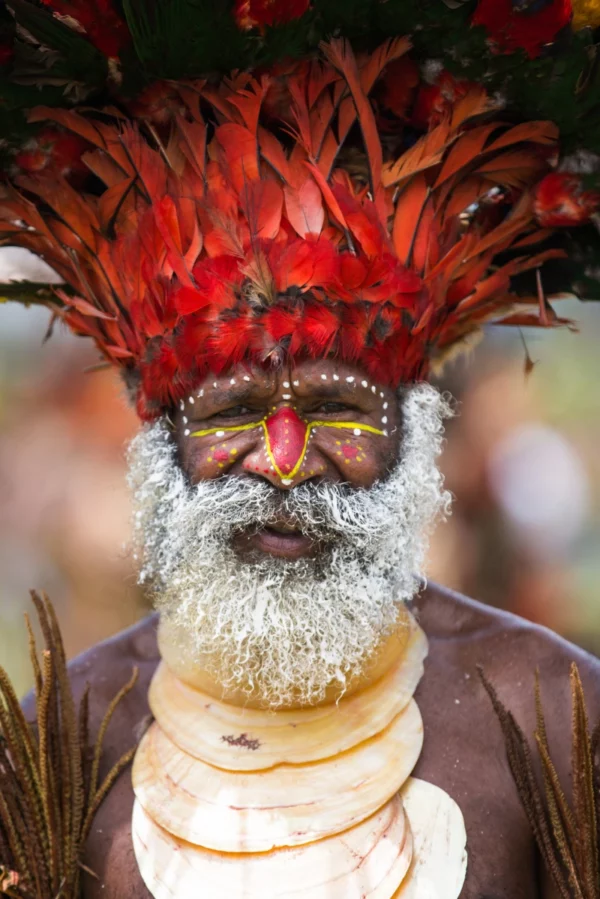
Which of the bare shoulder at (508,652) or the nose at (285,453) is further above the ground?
the nose at (285,453)

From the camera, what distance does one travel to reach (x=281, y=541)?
2141 mm

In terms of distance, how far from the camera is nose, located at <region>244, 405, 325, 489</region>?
2.02m

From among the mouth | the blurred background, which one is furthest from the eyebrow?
the blurred background

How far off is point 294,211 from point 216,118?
0.34 metres

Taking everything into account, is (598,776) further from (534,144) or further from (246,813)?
(534,144)

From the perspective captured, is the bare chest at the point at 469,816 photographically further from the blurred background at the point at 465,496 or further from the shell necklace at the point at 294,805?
the blurred background at the point at 465,496

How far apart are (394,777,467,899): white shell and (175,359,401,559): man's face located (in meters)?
0.64

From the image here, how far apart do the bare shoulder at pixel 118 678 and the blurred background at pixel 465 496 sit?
2315 mm

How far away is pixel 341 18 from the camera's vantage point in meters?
1.90

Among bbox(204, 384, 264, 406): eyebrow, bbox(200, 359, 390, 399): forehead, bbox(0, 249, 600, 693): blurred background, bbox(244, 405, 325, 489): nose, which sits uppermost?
bbox(200, 359, 390, 399): forehead

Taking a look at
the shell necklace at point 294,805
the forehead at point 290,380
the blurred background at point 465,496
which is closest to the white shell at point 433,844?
the shell necklace at point 294,805

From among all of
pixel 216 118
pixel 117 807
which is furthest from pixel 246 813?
pixel 216 118

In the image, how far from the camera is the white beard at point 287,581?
83.0 inches

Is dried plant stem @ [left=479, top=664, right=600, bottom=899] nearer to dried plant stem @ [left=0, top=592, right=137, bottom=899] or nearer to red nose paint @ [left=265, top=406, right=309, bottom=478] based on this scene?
red nose paint @ [left=265, top=406, right=309, bottom=478]
